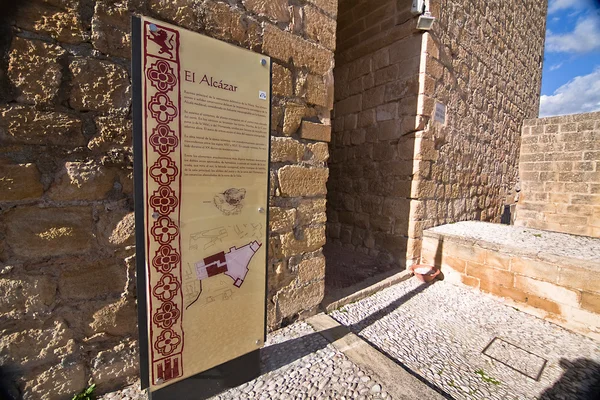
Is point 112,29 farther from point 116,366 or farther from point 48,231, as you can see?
point 116,366

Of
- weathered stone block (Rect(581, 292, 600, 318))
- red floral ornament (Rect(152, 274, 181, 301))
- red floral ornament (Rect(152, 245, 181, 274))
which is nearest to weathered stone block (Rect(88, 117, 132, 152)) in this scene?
red floral ornament (Rect(152, 245, 181, 274))

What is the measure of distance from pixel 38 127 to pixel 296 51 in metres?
1.41

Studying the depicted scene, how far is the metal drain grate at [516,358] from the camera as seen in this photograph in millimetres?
1759

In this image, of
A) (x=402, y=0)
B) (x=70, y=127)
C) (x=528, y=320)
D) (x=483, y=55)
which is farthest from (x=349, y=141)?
(x=70, y=127)

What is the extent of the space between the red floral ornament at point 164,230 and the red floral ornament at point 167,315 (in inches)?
11.4

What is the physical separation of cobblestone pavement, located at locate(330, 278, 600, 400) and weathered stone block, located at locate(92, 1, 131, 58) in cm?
221

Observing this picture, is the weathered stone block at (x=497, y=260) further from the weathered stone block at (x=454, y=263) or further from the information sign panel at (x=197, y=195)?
the information sign panel at (x=197, y=195)

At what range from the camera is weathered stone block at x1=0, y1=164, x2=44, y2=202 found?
1056 millimetres

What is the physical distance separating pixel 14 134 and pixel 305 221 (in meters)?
1.52

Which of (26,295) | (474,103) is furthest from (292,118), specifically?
(474,103)

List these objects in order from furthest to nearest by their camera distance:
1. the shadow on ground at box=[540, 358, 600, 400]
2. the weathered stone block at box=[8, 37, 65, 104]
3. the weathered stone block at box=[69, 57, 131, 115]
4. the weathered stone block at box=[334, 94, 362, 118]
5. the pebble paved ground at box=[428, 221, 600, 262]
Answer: the weathered stone block at box=[334, 94, 362, 118] < the pebble paved ground at box=[428, 221, 600, 262] < the shadow on ground at box=[540, 358, 600, 400] < the weathered stone block at box=[69, 57, 131, 115] < the weathered stone block at box=[8, 37, 65, 104]

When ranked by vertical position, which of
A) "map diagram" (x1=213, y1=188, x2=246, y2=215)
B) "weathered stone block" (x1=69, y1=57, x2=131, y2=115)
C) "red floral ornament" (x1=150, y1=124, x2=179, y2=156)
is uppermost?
"weathered stone block" (x1=69, y1=57, x2=131, y2=115)

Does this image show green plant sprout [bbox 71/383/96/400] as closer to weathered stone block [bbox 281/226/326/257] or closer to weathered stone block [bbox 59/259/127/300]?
weathered stone block [bbox 59/259/127/300]

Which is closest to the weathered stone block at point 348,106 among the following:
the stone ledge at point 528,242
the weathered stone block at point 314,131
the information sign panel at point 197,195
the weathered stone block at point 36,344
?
the stone ledge at point 528,242
